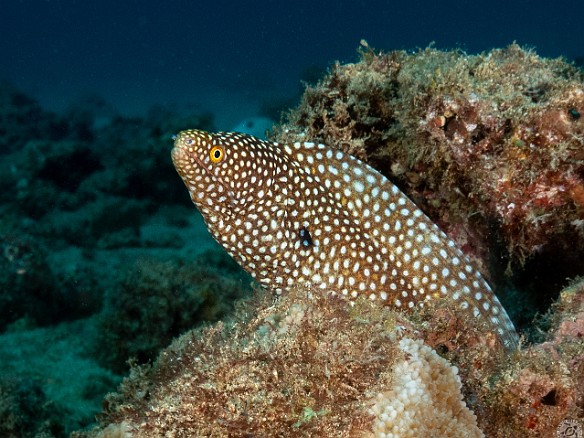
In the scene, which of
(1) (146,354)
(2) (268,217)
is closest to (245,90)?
(1) (146,354)

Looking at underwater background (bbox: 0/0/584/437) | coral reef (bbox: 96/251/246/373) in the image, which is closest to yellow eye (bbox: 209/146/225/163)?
underwater background (bbox: 0/0/584/437)

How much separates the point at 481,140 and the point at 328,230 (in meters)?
1.83

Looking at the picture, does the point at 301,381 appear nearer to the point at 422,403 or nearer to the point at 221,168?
the point at 422,403

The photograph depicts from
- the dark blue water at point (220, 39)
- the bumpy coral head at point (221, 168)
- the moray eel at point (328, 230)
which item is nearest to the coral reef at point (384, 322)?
the moray eel at point (328, 230)

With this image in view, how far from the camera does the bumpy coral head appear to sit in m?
4.40

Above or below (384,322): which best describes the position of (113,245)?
above

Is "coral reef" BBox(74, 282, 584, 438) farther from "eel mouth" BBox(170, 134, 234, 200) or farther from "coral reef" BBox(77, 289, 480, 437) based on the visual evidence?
"eel mouth" BBox(170, 134, 234, 200)

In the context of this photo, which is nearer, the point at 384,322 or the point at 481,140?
the point at 384,322

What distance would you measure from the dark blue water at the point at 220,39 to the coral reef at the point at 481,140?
3029cm

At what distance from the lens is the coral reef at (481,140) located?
4.65 m

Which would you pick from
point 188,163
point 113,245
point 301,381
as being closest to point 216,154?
point 188,163

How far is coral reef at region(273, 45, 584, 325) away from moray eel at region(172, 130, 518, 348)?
67cm

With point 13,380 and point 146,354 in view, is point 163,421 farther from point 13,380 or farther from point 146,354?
point 146,354

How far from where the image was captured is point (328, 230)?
16.1 feet
